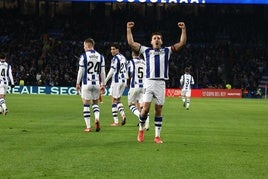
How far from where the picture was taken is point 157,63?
1402 centimetres

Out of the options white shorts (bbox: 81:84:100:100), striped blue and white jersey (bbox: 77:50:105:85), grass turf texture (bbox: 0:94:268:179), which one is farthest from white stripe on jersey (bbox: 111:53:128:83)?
white shorts (bbox: 81:84:100:100)

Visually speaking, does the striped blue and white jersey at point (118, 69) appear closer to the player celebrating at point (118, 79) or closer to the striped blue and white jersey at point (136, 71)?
the player celebrating at point (118, 79)

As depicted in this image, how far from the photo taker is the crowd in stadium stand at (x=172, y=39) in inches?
2376

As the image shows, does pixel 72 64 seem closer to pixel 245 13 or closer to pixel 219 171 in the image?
pixel 245 13

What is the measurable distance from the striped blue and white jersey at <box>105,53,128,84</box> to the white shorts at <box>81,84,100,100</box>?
2.95 metres

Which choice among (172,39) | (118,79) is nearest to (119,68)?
(118,79)

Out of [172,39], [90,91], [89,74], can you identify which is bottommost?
[90,91]

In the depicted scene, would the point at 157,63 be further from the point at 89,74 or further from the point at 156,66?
the point at 89,74

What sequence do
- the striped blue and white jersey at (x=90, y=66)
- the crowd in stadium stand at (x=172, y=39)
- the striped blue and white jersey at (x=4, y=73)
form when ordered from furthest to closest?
the crowd in stadium stand at (x=172, y=39)
the striped blue and white jersey at (x=4, y=73)
the striped blue and white jersey at (x=90, y=66)

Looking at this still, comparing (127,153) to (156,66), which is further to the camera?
(156,66)

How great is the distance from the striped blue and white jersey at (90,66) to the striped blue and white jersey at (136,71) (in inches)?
108

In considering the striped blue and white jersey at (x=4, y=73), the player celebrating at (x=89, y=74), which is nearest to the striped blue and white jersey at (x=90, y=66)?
the player celebrating at (x=89, y=74)

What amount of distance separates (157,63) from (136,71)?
5.60 m

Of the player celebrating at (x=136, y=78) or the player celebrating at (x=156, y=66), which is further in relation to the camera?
the player celebrating at (x=136, y=78)
